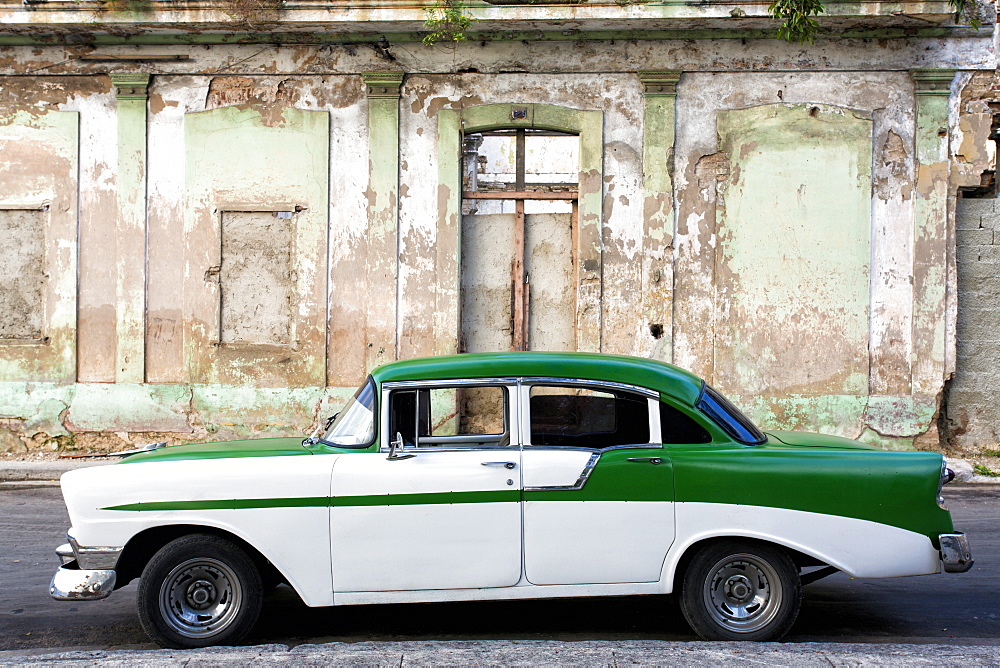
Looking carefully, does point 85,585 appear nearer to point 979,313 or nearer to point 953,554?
point 953,554

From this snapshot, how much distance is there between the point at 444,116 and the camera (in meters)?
11.2

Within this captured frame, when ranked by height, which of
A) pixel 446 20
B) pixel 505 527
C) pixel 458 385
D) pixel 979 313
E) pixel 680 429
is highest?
pixel 446 20

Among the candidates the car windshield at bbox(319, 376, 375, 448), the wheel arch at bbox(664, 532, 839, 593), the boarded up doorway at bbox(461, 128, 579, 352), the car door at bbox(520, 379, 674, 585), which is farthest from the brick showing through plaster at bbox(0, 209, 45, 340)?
the wheel arch at bbox(664, 532, 839, 593)

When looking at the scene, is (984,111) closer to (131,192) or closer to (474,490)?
(474,490)

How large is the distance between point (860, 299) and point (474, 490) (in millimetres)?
7710

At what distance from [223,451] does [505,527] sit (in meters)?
1.56

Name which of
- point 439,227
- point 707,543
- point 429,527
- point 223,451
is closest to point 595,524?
point 707,543

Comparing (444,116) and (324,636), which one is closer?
(324,636)

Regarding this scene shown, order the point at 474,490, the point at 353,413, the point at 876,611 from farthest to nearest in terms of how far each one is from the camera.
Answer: the point at 876,611 < the point at 353,413 < the point at 474,490

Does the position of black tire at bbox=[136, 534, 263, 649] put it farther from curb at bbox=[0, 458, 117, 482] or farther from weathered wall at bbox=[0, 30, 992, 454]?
weathered wall at bbox=[0, 30, 992, 454]

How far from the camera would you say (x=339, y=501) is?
4.69m

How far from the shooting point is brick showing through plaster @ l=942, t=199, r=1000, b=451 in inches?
434

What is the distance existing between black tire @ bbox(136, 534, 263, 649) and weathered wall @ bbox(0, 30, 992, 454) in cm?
646

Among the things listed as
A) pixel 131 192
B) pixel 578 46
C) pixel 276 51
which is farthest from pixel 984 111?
pixel 131 192
